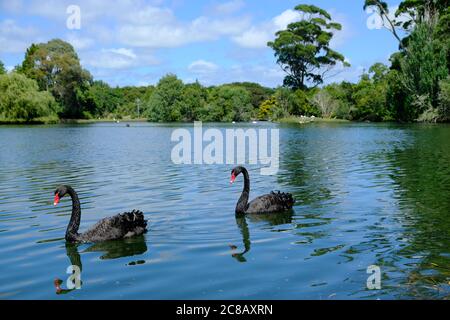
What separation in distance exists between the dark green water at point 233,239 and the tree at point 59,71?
63.3 metres

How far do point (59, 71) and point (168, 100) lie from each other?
1655cm

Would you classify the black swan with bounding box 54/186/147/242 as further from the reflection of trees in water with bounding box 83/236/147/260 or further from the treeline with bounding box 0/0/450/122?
the treeline with bounding box 0/0/450/122

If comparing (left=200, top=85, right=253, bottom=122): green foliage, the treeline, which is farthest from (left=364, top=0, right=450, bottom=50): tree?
(left=200, top=85, right=253, bottom=122): green foliage

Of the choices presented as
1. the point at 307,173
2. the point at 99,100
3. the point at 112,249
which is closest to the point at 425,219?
the point at 112,249

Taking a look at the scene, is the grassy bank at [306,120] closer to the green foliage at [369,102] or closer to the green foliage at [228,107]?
the green foliage at [369,102]

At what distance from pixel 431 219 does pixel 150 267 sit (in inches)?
190

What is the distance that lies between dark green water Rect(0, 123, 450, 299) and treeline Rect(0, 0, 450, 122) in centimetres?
3739

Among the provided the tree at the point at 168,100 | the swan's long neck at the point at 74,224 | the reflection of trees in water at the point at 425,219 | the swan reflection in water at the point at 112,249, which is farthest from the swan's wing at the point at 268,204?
the tree at the point at 168,100

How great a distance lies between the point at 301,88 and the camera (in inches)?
3191

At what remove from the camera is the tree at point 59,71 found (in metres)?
75.5

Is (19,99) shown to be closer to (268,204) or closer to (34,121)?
(34,121)

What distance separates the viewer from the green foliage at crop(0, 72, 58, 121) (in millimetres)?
58562

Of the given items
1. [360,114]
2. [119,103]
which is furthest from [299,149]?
[119,103]
